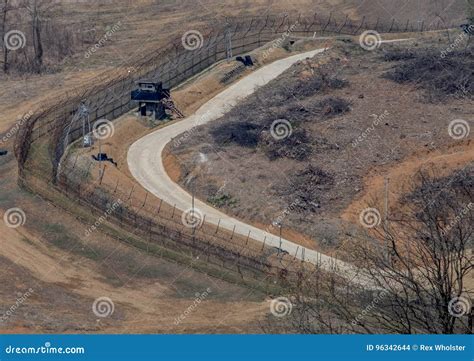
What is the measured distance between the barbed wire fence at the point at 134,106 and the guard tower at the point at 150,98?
124 cm

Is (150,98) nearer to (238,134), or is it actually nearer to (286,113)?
(238,134)

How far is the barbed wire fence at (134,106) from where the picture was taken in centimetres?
5462

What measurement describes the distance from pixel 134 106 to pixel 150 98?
2.12m

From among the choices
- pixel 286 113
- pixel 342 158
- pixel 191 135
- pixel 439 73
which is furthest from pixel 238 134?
pixel 439 73

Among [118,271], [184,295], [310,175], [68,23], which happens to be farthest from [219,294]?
[68,23]

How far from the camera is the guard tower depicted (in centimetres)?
7550

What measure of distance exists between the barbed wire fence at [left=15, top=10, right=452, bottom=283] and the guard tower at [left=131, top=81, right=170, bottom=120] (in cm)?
124

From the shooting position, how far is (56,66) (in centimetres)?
9575

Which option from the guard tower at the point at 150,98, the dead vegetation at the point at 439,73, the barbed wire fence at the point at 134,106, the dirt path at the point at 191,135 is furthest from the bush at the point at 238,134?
the dead vegetation at the point at 439,73

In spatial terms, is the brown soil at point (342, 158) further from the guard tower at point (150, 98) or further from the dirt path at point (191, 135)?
the guard tower at point (150, 98)

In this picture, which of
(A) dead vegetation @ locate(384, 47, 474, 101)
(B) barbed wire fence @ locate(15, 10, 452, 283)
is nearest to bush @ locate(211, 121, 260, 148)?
(B) barbed wire fence @ locate(15, 10, 452, 283)

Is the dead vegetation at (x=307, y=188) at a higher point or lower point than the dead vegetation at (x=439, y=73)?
lower

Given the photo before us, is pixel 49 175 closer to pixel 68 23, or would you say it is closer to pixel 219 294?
pixel 219 294

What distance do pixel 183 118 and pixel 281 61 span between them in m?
14.7
